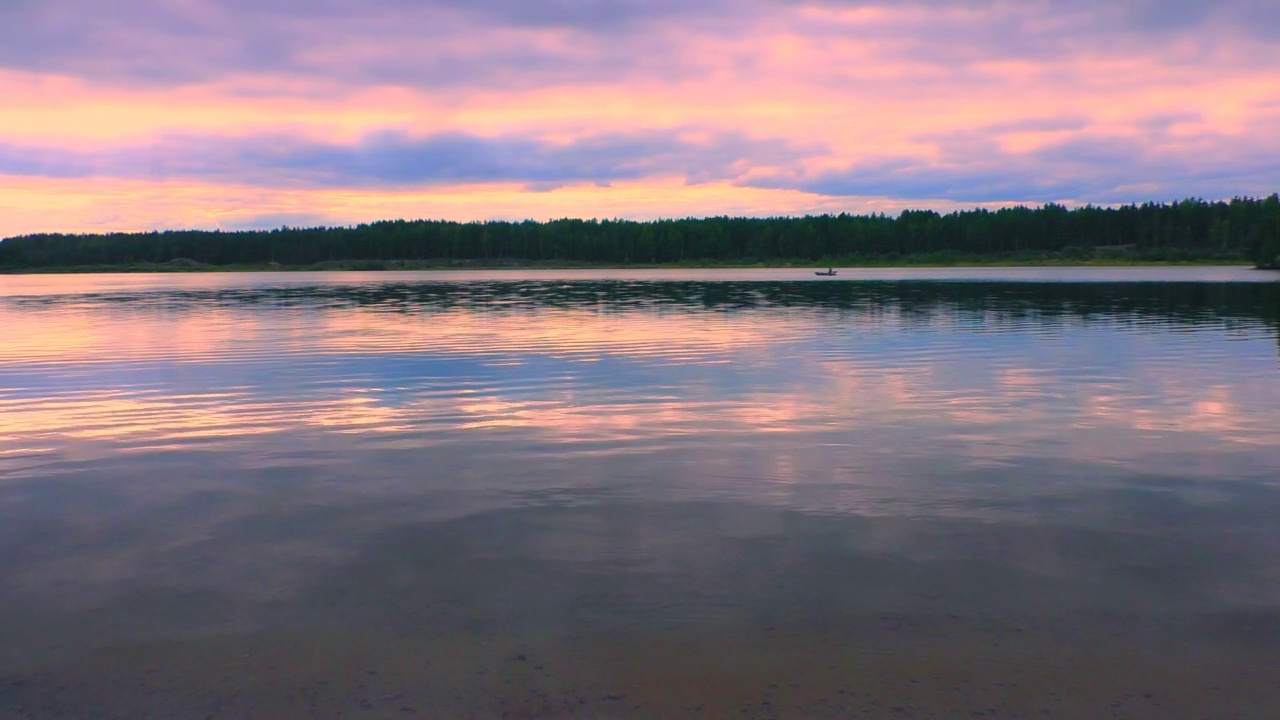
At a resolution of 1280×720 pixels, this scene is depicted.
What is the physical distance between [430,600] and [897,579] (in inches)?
180

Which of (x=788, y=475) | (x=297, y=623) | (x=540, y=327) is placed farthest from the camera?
(x=540, y=327)

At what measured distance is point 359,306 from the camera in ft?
220

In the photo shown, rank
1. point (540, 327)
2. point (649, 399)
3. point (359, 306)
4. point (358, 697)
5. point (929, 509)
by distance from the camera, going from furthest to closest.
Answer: point (359, 306) < point (540, 327) < point (649, 399) < point (929, 509) < point (358, 697)

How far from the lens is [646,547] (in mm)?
10484

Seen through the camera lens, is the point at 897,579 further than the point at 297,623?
Yes

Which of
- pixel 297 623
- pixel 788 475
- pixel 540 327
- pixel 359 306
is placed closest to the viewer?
pixel 297 623

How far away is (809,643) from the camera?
25.9 feet

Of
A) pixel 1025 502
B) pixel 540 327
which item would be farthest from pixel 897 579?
pixel 540 327

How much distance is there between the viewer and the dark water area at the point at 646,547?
23.9 ft

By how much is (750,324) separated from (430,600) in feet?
123

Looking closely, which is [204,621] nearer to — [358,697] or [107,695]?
[107,695]

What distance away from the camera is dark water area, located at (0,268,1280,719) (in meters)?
7.29

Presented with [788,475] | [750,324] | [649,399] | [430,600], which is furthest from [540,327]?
[430,600]

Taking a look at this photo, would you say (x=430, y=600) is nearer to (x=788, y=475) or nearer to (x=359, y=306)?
(x=788, y=475)
